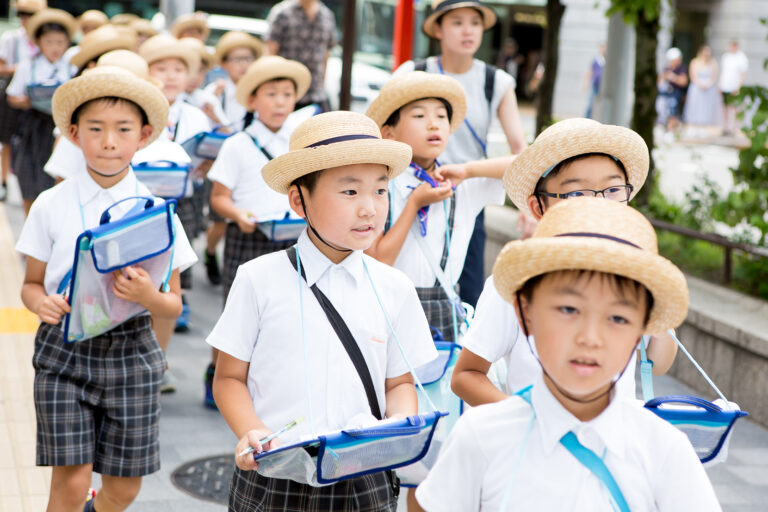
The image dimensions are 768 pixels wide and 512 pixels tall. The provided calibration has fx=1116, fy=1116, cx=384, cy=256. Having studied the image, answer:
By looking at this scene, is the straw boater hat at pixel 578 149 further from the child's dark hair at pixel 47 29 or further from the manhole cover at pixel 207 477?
the child's dark hair at pixel 47 29

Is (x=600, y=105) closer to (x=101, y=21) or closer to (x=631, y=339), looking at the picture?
(x=101, y=21)

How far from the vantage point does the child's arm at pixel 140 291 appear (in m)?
3.88

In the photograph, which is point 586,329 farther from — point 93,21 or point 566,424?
point 93,21

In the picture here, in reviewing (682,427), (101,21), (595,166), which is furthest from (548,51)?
(682,427)

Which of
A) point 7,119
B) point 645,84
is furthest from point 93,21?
point 645,84

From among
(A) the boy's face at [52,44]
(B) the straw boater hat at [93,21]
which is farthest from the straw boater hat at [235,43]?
(B) the straw boater hat at [93,21]

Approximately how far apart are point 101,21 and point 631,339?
390 inches

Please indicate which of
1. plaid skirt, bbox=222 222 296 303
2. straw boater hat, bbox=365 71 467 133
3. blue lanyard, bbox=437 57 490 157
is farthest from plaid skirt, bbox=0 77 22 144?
straw boater hat, bbox=365 71 467 133

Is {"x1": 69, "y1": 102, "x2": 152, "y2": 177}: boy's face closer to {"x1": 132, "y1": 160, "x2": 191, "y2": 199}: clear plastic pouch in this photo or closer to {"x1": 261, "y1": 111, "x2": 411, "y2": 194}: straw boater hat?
{"x1": 261, "y1": 111, "x2": 411, "y2": 194}: straw boater hat

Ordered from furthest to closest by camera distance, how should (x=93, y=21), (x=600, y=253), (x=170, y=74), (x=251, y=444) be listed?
(x=93, y=21) → (x=170, y=74) → (x=251, y=444) → (x=600, y=253)

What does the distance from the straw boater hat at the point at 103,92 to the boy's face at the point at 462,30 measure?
1819 millimetres

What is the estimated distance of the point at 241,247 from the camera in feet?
20.7

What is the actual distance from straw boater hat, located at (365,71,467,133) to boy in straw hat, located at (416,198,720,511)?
2.26 meters

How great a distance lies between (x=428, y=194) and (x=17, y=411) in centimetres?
290
